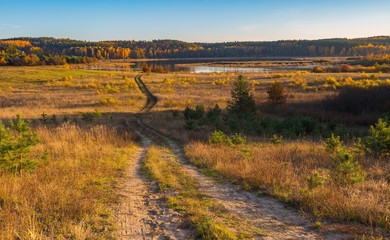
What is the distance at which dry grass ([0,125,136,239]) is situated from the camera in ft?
17.7

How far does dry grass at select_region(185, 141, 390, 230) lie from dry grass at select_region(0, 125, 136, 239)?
349 centimetres

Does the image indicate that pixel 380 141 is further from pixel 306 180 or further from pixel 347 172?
pixel 306 180

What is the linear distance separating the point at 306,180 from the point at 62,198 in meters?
5.76

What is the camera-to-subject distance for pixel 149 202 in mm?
7336

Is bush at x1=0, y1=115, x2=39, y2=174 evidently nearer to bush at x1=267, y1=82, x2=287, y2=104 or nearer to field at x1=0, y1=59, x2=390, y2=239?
field at x1=0, y1=59, x2=390, y2=239

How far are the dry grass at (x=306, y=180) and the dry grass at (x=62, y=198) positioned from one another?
3489 mm

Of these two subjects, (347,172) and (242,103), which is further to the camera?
(242,103)

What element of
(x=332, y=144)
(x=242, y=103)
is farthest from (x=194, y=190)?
(x=242, y=103)

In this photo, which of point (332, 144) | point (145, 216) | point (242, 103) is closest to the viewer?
point (145, 216)

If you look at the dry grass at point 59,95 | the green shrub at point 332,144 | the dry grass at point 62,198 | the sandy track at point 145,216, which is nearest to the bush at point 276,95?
the dry grass at point 59,95

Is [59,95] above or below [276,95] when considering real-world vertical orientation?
below

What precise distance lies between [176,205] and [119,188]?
2.11m

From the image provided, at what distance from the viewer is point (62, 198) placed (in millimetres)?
6602

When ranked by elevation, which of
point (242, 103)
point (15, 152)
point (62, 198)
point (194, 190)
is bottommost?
point (242, 103)
